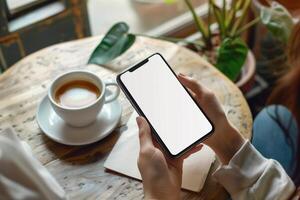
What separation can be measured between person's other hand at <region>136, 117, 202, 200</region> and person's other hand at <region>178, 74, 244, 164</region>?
0.11 meters

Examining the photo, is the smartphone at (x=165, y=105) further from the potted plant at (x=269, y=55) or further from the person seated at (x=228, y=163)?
the potted plant at (x=269, y=55)

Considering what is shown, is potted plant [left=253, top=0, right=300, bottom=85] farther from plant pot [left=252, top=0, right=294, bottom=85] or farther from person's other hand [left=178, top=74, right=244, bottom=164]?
person's other hand [left=178, top=74, right=244, bottom=164]

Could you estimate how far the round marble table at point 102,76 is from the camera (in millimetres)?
736

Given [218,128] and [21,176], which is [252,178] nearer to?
[218,128]

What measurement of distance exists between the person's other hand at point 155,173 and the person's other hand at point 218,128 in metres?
0.11

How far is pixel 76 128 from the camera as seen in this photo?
80cm

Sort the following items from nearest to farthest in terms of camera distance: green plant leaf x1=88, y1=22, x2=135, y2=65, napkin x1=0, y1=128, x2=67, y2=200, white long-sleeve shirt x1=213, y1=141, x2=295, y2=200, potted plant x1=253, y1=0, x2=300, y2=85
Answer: napkin x1=0, y1=128, x2=67, y2=200
white long-sleeve shirt x1=213, y1=141, x2=295, y2=200
green plant leaf x1=88, y1=22, x2=135, y2=65
potted plant x1=253, y1=0, x2=300, y2=85

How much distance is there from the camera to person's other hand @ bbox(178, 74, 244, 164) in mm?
751

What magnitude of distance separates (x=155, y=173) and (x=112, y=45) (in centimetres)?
36

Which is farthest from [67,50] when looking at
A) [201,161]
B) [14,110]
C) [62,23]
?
[201,161]

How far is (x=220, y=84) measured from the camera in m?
0.90

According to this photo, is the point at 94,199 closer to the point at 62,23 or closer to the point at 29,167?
the point at 29,167

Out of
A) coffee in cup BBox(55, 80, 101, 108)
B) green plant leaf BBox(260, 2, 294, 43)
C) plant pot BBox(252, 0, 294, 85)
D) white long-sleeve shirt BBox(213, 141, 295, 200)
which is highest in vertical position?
coffee in cup BBox(55, 80, 101, 108)

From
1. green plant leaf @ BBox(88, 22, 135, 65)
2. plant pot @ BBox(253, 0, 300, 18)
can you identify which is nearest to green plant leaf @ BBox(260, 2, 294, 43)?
plant pot @ BBox(253, 0, 300, 18)
